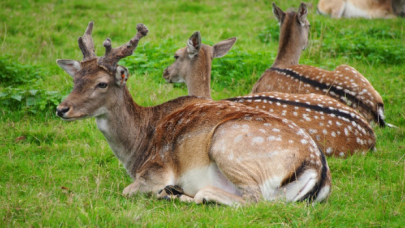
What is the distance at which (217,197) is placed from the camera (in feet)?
15.4

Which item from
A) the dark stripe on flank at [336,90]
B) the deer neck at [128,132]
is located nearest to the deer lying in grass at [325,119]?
the dark stripe on flank at [336,90]

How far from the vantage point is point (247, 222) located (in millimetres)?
4109

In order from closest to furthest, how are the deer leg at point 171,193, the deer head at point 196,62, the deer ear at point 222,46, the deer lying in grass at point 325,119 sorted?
the deer leg at point 171,193 → the deer lying in grass at point 325,119 → the deer head at point 196,62 → the deer ear at point 222,46

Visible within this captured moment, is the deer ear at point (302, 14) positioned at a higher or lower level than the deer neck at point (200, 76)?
higher

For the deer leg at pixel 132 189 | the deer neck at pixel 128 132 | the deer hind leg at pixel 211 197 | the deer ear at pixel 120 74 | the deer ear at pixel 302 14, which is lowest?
the deer leg at pixel 132 189

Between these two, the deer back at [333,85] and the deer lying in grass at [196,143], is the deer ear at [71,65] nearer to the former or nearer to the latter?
the deer lying in grass at [196,143]

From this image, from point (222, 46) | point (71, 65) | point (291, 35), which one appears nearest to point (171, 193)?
point (71, 65)

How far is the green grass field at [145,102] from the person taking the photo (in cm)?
428

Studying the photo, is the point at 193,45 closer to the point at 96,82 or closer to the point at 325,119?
the point at 325,119

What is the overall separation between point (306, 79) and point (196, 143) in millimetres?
3199

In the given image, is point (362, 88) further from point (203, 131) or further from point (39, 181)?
point (39, 181)

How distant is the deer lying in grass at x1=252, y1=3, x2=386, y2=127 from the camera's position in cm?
712

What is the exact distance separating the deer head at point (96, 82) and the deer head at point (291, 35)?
399 centimetres

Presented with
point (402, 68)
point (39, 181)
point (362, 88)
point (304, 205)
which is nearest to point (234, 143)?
point (304, 205)
